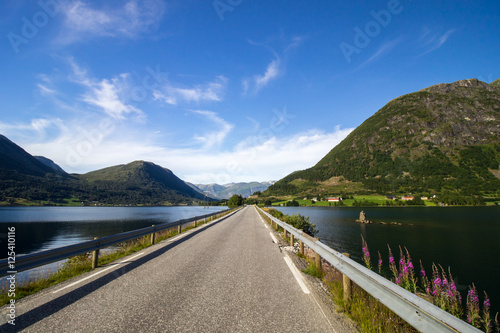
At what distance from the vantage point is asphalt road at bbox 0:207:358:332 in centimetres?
321

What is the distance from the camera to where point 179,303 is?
13.0 feet

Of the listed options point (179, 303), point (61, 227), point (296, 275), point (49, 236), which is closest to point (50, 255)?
point (179, 303)

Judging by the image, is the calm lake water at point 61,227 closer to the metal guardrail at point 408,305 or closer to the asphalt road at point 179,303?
the asphalt road at point 179,303

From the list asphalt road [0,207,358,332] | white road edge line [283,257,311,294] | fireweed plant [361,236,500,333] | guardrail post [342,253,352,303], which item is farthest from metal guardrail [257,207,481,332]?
fireweed plant [361,236,500,333]

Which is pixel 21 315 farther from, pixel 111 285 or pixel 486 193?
pixel 486 193

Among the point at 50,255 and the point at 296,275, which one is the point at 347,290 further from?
the point at 50,255

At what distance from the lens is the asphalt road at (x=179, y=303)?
10.5 ft

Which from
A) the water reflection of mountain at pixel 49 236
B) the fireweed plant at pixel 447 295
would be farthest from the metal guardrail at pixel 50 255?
the water reflection of mountain at pixel 49 236

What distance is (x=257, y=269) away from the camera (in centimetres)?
633

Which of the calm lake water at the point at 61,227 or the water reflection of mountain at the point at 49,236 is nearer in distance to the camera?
the water reflection of mountain at the point at 49,236

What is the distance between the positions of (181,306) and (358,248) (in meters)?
22.8

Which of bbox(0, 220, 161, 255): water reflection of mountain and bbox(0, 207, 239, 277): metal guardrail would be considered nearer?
bbox(0, 207, 239, 277): metal guardrail

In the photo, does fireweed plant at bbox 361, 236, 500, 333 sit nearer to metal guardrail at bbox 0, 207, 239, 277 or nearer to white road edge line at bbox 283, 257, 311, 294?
white road edge line at bbox 283, 257, 311, 294

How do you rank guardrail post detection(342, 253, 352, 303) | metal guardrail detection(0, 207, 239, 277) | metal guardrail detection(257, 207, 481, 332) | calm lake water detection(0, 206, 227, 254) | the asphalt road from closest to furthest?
metal guardrail detection(257, 207, 481, 332) → the asphalt road → guardrail post detection(342, 253, 352, 303) → metal guardrail detection(0, 207, 239, 277) → calm lake water detection(0, 206, 227, 254)
